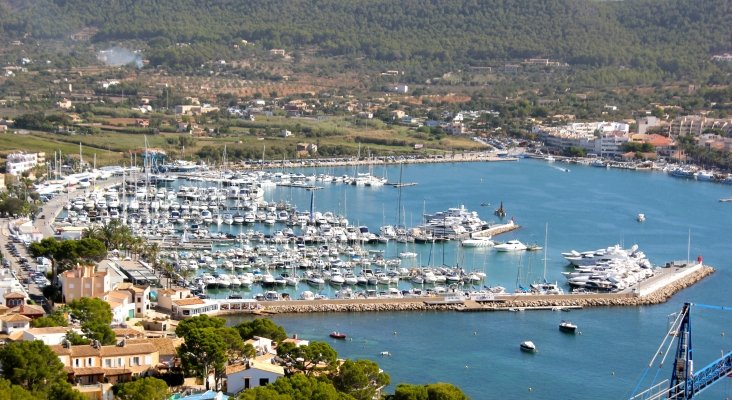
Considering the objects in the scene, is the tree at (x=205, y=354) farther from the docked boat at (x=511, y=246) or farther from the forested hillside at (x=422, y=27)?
the forested hillside at (x=422, y=27)

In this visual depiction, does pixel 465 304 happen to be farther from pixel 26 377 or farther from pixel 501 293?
pixel 26 377

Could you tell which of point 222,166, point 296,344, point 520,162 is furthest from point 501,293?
point 520,162

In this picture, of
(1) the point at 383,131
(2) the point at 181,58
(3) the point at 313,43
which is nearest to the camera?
(1) the point at 383,131

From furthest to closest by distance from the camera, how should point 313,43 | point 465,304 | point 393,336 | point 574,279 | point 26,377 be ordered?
point 313,43 < point 574,279 < point 465,304 < point 393,336 < point 26,377

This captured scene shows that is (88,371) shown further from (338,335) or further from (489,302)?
(489,302)

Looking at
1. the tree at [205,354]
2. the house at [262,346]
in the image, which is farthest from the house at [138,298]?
the tree at [205,354]

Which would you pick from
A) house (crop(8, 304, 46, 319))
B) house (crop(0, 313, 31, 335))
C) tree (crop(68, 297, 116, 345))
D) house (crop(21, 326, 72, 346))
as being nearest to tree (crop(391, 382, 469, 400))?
tree (crop(68, 297, 116, 345))

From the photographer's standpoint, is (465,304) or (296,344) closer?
(296,344)
